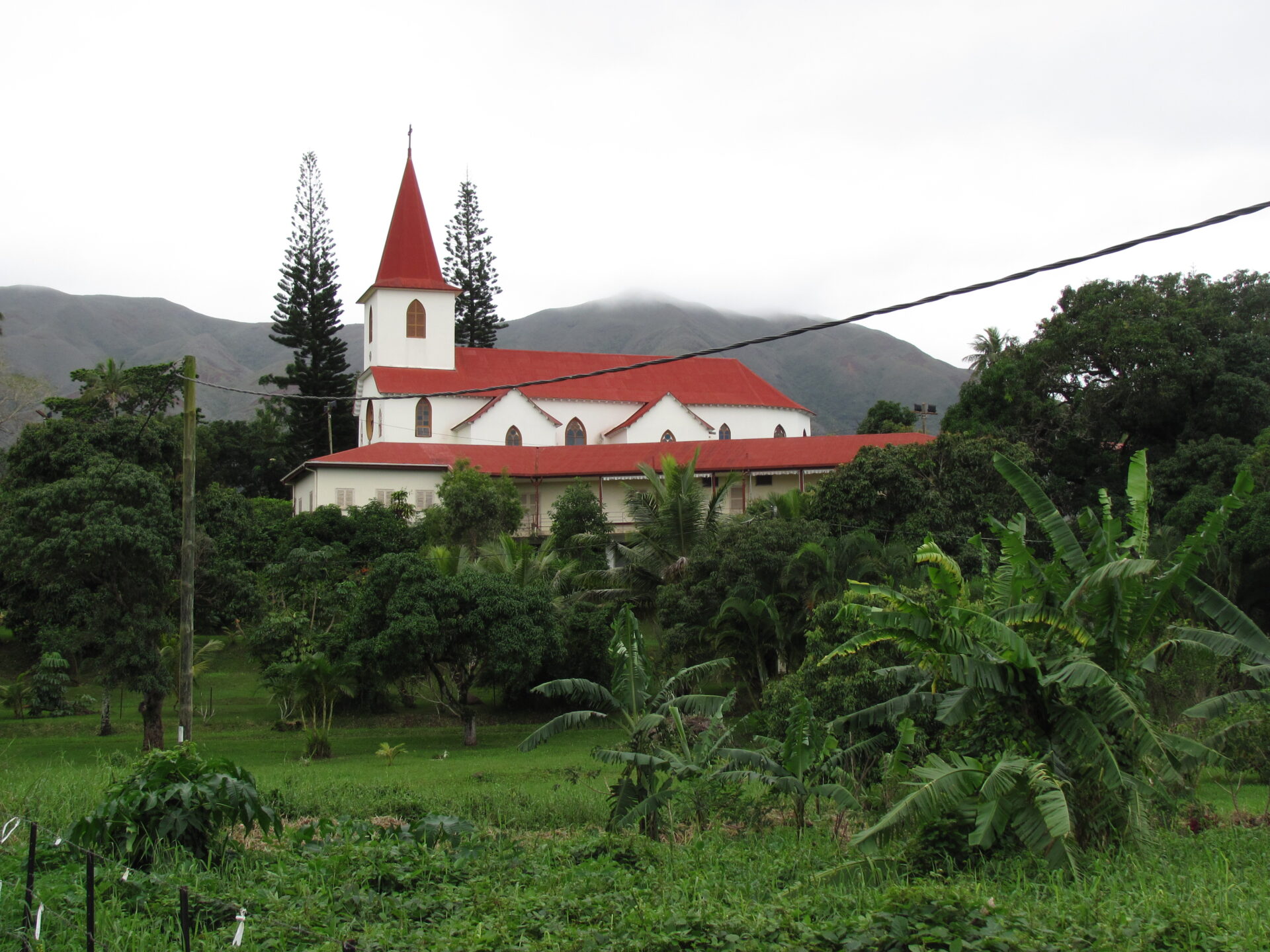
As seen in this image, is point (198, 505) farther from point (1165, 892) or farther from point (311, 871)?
point (1165, 892)

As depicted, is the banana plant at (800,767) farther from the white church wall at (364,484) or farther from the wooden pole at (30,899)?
the white church wall at (364,484)

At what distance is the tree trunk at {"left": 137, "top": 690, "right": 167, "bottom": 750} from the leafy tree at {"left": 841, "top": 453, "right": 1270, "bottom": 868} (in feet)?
41.0

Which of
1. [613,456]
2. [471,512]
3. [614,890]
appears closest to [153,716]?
[614,890]

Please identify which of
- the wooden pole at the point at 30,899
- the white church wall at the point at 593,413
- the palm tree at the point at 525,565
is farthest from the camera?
the white church wall at the point at 593,413

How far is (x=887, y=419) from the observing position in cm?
4988

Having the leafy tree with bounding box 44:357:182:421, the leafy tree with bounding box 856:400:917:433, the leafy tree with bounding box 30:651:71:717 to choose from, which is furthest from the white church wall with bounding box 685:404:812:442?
the leafy tree with bounding box 30:651:71:717

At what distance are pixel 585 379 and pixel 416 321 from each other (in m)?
Result: 7.33

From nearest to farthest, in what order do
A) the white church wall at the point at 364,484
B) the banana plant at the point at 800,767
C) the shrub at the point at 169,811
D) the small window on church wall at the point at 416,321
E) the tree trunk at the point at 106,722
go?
the shrub at the point at 169,811 < the banana plant at the point at 800,767 < the tree trunk at the point at 106,722 < the white church wall at the point at 364,484 < the small window on church wall at the point at 416,321

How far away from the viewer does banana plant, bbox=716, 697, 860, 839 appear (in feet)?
29.3

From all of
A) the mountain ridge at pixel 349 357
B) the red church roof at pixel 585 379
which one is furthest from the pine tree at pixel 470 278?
the mountain ridge at pixel 349 357

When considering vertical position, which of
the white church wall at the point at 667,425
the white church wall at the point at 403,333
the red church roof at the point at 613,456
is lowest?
the red church roof at the point at 613,456

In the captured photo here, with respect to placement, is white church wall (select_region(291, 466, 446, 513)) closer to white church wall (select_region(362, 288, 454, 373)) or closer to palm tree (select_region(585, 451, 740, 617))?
white church wall (select_region(362, 288, 454, 373))

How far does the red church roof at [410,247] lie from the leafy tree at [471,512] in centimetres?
1491

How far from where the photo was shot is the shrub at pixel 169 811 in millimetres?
7137
